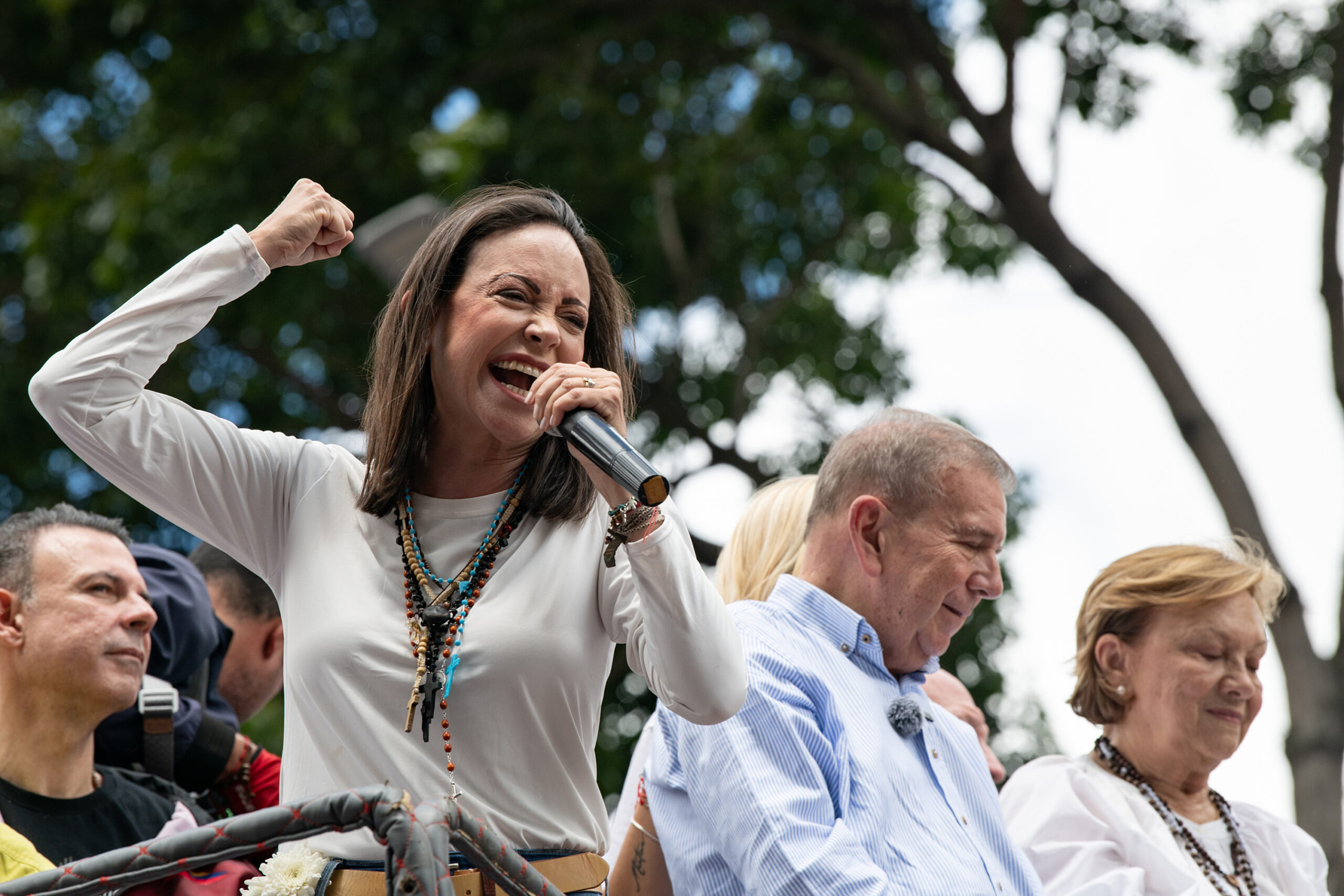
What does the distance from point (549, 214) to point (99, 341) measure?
2.71 ft

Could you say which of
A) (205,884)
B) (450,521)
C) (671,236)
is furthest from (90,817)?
(671,236)

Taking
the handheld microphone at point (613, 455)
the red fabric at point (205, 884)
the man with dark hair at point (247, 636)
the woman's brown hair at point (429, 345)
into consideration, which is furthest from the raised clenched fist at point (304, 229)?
the man with dark hair at point (247, 636)

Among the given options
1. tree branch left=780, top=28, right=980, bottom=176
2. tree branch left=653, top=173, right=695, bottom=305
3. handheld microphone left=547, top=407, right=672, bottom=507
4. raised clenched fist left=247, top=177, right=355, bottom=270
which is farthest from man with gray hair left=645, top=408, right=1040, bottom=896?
tree branch left=653, top=173, right=695, bottom=305

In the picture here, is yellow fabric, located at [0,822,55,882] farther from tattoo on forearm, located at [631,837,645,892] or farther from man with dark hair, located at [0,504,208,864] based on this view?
tattoo on forearm, located at [631,837,645,892]

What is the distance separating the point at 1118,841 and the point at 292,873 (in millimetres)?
2606

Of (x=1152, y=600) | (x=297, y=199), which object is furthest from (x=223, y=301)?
(x=1152, y=600)

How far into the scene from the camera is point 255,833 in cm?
167

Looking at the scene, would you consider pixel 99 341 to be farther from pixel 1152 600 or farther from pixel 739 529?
Result: pixel 1152 600

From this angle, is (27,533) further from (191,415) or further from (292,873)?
(292,873)

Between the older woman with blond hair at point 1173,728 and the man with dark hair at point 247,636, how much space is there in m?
2.49

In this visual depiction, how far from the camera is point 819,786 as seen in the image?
311 centimetres

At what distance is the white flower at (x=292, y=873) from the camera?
7.61ft

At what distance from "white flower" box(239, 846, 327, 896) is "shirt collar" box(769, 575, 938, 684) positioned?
1.44m

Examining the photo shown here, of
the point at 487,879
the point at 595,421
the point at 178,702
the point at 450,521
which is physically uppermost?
the point at 595,421
